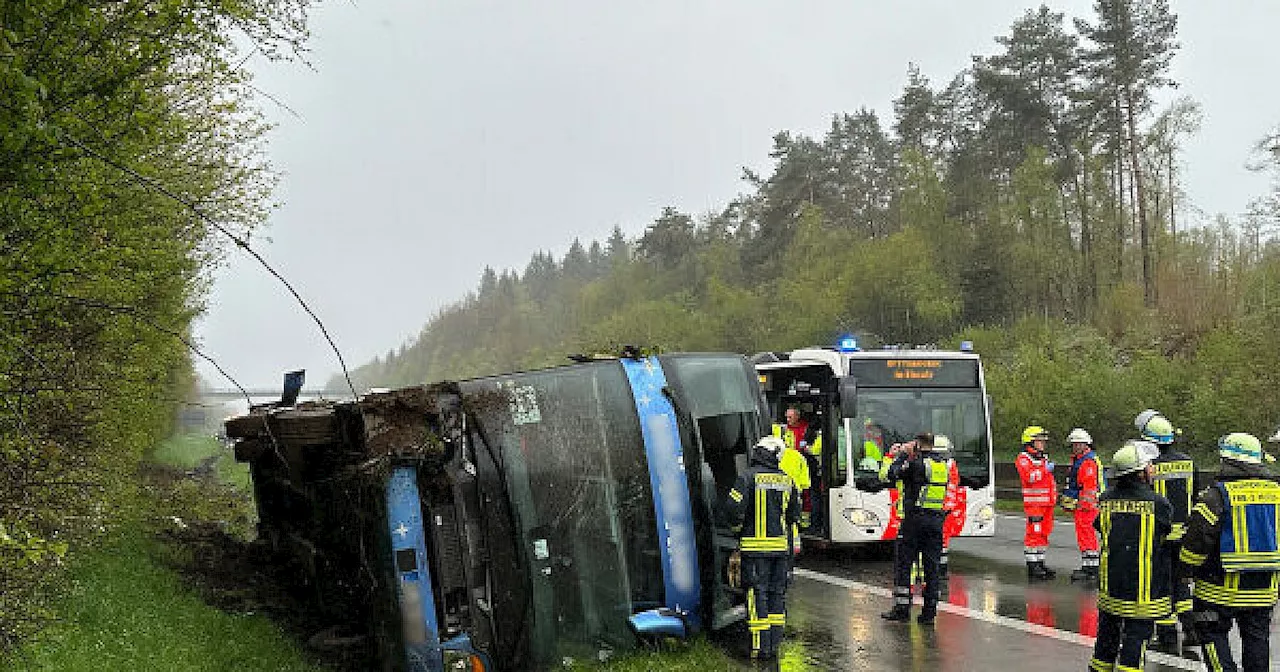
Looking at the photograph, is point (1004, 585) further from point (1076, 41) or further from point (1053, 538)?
point (1076, 41)

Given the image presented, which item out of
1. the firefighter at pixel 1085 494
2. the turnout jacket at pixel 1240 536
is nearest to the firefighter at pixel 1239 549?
the turnout jacket at pixel 1240 536

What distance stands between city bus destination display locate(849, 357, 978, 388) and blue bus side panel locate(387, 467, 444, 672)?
290 inches

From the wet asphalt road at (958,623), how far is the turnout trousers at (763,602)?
0.80ft

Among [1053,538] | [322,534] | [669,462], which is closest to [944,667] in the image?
[669,462]

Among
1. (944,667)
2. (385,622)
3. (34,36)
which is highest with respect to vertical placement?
(34,36)

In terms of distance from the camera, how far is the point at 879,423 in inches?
472

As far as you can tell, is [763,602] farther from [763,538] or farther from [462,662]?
[462,662]

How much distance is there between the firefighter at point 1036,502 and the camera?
35.1 ft

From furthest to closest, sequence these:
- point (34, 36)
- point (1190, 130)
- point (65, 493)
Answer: point (1190, 130) → point (65, 493) → point (34, 36)

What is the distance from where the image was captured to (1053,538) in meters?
14.2

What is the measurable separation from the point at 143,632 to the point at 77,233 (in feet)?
12.9

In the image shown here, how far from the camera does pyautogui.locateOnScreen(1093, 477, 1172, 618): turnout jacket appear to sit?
597 cm

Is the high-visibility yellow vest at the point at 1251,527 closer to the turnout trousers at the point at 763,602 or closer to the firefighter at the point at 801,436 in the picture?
the turnout trousers at the point at 763,602

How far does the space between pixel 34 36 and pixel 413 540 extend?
10.7 ft
